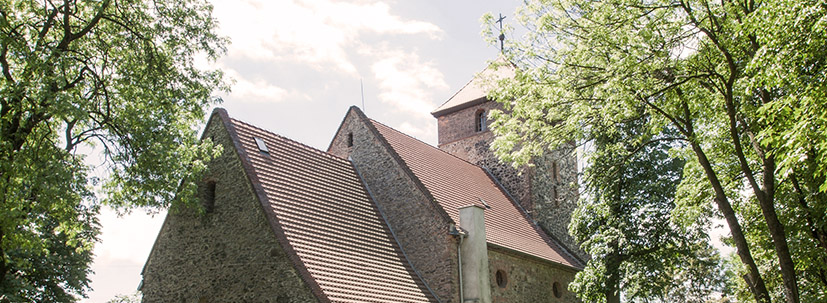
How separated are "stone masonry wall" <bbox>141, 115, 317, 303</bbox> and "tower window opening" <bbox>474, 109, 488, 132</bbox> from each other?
39.4ft

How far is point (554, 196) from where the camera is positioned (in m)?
23.3

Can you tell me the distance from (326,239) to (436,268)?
2930mm

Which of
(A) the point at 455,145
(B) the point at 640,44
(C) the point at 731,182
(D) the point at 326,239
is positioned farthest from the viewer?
(A) the point at 455,145

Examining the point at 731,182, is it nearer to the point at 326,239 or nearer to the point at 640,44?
the point at 640,44

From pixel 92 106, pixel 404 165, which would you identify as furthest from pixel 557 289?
pixel 92 106

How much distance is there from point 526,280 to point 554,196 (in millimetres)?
6400

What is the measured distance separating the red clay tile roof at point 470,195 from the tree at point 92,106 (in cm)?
623

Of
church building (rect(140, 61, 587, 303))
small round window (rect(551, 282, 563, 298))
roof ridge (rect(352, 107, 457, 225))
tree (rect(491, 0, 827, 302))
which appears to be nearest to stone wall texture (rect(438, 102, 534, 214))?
church building (rect(140, 61, 587, 303))

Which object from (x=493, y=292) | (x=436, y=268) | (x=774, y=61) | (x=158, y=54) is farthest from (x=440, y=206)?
(x=774, y=61)

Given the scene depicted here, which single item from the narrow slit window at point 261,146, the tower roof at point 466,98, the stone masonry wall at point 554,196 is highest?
the tower roof at point 466,98

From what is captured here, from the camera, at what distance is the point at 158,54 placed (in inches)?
524

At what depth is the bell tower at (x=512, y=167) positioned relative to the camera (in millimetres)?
22078

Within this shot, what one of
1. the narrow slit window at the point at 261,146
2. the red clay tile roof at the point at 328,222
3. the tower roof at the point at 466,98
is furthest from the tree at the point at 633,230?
the narrow slit window at the point at 261,146

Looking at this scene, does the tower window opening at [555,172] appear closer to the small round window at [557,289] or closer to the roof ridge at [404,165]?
the small round window at [557,289]
